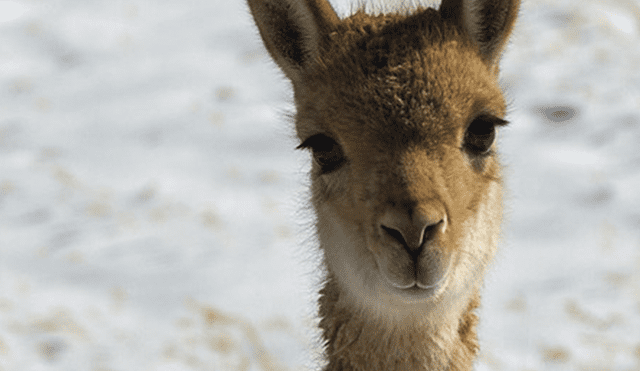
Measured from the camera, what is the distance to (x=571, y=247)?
853 cm

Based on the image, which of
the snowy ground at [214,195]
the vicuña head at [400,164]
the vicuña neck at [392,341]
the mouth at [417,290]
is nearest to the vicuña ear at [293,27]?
the vicuña head at [400,164]

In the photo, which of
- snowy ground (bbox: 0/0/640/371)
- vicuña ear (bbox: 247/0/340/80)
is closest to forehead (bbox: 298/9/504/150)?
vicuña ear (bbox: 247/0/340/80)

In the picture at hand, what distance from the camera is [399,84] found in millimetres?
3881

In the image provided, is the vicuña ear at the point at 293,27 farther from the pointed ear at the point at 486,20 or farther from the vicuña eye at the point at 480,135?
the vicuña eye at the point at 480,135

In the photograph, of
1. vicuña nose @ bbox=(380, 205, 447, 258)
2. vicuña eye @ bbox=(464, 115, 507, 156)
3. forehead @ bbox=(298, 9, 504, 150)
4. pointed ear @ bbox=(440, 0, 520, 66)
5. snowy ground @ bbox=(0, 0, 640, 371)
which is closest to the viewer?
vicuña nose @ bbox=(380, 205, 447, 258)

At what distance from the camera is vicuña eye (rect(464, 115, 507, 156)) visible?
4.04 metres

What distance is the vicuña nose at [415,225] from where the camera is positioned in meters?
3.53

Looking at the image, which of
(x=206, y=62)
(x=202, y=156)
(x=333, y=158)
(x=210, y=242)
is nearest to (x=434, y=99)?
(x=333, y=158)

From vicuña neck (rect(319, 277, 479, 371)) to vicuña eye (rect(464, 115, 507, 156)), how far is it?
0.78 meters

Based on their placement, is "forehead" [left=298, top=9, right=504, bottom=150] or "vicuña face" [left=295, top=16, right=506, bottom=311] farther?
"forehead" [left=298, top=9, right=504, bottom=150]

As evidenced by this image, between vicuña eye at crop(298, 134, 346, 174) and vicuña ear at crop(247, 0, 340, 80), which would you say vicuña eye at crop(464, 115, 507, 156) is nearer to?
vicuña eye at crop(298, 134, 346, 174)

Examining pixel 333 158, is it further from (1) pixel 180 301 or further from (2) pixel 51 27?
(2) pixel 51 27

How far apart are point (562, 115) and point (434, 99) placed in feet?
20.5

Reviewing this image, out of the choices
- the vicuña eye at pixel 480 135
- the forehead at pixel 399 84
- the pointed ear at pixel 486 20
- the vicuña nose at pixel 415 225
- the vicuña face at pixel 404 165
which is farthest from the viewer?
the pointed ear at pixel 486 20
